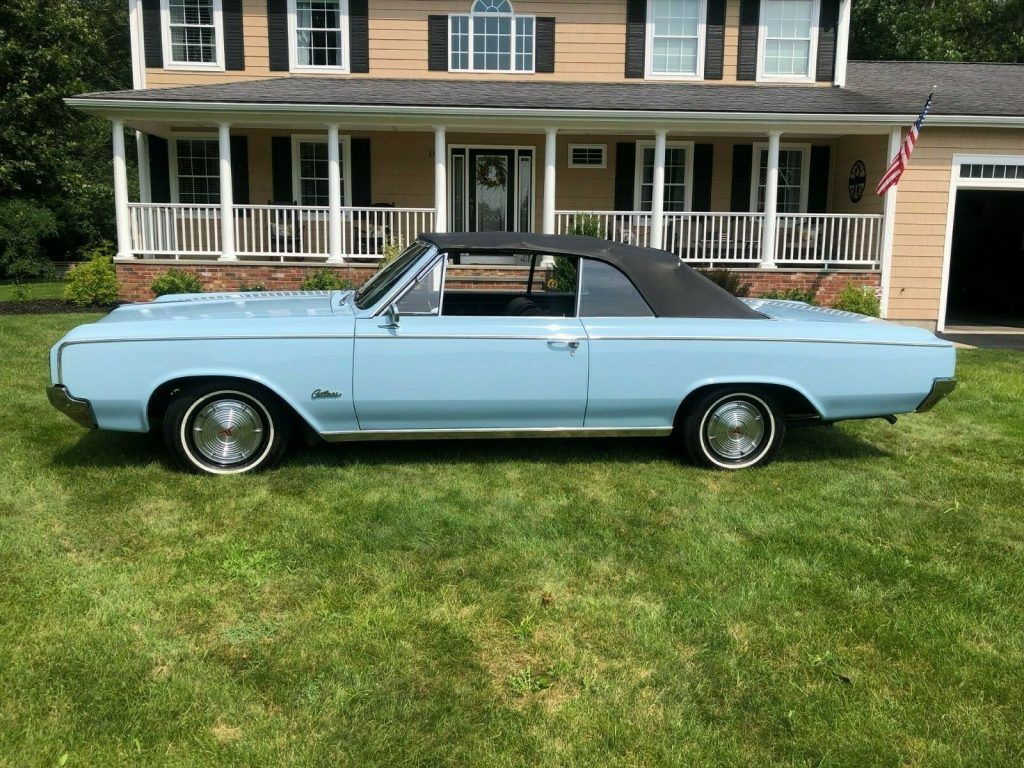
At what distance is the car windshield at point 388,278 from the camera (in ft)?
16.3

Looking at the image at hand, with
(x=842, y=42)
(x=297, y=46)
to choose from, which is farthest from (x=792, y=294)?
(x=297, y=46)

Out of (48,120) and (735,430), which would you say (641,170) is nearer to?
(735,430)

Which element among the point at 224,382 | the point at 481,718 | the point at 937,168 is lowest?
the point at 481,718

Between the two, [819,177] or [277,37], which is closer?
[277,37]

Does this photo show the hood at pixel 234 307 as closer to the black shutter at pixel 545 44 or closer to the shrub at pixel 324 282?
the shrub at pixel 324 282

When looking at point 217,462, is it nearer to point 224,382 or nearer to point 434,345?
point 224,382

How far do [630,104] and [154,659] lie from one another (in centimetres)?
1230

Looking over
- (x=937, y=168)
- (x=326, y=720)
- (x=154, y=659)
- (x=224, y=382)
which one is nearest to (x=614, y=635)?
(x=326, y=720)

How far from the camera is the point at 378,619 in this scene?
10.4ft

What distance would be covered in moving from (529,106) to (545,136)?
249cm

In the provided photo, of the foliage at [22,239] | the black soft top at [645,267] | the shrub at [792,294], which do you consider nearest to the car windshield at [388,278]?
the black soft top at [645,267]

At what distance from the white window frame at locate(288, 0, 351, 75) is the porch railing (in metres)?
2.79

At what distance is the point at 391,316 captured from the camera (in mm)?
4785

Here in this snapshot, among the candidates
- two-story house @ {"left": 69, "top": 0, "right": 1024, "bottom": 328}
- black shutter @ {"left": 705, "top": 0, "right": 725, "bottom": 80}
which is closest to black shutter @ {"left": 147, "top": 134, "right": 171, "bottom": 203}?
two-story house @ {"left": 69, "top": 0, "right": 1024, "bottom": 328}
